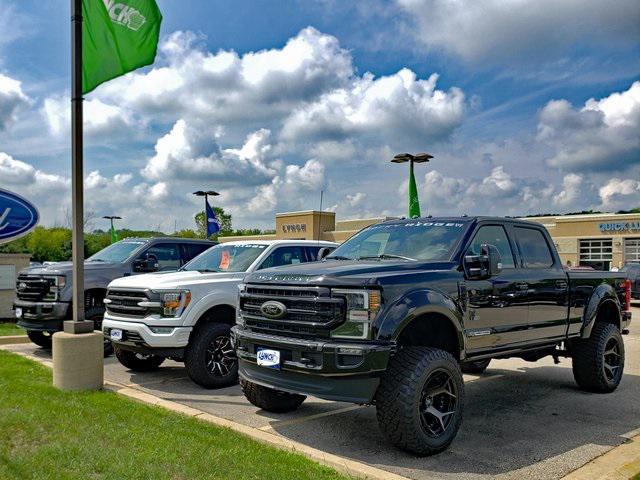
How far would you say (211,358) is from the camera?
312 inches

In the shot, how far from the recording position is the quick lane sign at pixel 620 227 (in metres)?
44.6

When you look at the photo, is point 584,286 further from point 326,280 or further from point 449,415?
point 326,280

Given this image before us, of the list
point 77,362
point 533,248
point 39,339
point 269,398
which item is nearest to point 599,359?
point 533,248

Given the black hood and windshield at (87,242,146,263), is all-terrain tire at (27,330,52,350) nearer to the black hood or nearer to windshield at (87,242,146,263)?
windshield at (87,242,146,263)

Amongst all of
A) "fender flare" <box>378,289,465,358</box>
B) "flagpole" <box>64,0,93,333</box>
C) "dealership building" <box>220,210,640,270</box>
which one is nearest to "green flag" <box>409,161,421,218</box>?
"flagpole" <box>64,0,93,333</box>

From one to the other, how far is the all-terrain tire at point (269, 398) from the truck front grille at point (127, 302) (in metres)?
2.17

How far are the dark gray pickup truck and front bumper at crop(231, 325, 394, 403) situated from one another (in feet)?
19.0

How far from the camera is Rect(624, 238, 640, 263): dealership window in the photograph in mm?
44719

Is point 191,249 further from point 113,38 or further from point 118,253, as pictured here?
point 113,38

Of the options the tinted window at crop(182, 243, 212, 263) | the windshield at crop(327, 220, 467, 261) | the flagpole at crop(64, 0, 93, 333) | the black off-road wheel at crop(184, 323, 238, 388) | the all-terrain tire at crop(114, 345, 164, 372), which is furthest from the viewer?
the tinted window at crop(182, 243, 212, 263)

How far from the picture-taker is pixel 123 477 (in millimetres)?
4289

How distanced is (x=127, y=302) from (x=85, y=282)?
232cm

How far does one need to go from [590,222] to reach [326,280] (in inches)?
1825

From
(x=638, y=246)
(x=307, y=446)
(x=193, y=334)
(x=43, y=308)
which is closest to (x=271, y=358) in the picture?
(x=307, y=446)
